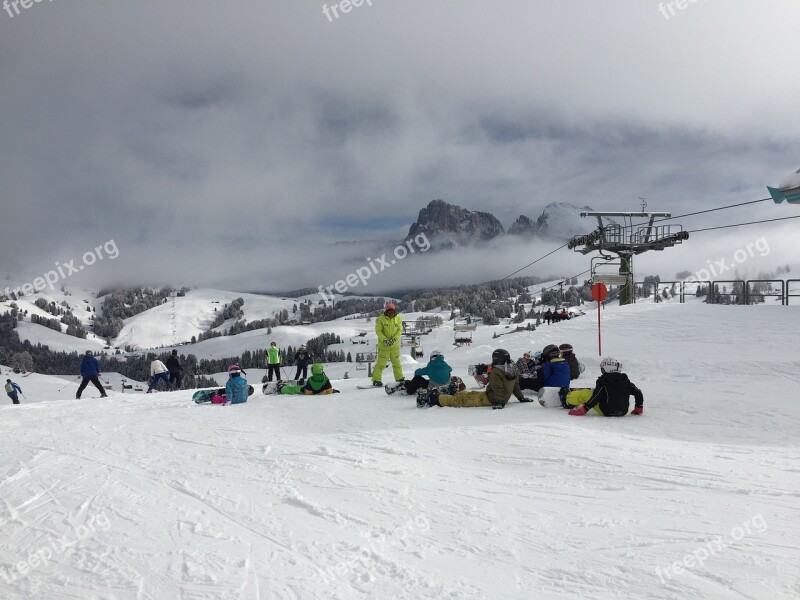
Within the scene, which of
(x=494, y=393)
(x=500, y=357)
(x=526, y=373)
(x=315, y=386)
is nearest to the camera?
(x=494, y=393)

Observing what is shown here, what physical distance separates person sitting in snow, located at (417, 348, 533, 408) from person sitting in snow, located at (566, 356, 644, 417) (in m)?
1.37

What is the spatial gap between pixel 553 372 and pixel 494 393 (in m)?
1.54

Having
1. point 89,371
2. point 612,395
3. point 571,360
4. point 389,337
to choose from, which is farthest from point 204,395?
point 612,395

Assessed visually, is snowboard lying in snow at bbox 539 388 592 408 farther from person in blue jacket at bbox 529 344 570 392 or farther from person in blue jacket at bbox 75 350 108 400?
person in blue jacket at bbox 75 350 108 400

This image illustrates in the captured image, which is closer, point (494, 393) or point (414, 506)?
point (414, 506)

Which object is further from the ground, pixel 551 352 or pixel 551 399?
pixel 551 352

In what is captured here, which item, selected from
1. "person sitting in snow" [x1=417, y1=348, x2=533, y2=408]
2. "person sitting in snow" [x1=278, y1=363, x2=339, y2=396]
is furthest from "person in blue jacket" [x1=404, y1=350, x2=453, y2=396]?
"person sitting in snow" [x1=278, y1=363, x2=339, y2=396]

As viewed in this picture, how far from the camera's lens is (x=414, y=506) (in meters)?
4.52

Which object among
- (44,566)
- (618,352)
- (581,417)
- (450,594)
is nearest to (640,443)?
(581,417)

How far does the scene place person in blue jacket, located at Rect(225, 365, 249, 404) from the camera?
483 inches

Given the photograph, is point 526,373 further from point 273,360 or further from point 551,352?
point 273,360

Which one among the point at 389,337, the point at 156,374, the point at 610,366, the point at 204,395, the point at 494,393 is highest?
the point at 389,337

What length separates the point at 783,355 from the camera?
45.2ft

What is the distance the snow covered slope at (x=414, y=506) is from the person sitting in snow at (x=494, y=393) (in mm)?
525
